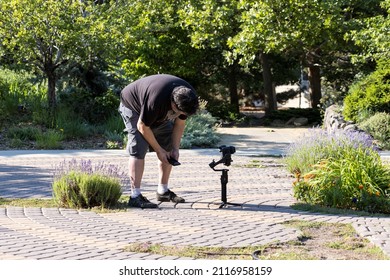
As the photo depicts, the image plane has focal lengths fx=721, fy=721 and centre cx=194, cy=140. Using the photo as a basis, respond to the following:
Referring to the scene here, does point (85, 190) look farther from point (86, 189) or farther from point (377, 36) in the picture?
point (377, 36)

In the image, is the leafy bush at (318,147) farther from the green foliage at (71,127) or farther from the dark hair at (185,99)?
the green foliage at (71,127)

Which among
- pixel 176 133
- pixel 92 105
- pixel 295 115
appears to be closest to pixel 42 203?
pixel 176 133

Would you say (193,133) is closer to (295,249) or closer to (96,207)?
(96,207)

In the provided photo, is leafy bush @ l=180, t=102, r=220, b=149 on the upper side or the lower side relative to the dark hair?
lower

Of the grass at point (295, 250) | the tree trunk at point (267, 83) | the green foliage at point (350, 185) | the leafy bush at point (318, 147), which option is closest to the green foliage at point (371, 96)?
the leafy bush at point (318, 147)

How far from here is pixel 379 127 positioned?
16469 millimetres

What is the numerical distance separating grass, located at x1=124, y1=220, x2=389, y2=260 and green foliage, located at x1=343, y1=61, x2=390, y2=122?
11.4 meters

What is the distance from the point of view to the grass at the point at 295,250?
617 cm

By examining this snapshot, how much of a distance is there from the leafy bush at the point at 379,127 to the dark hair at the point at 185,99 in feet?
30.1

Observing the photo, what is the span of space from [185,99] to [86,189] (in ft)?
5.57

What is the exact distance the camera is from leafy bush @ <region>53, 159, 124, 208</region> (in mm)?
8398

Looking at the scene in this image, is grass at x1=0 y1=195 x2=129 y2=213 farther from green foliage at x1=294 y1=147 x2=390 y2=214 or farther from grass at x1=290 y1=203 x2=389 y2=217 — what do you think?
green foliage at x1=294 y1=147 x2=390 y2=214

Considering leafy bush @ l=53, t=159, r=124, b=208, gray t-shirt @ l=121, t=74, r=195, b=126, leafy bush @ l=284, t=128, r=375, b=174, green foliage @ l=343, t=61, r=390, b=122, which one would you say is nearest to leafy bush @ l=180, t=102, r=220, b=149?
green foliage @ l=343, t=61, r=390, b=122

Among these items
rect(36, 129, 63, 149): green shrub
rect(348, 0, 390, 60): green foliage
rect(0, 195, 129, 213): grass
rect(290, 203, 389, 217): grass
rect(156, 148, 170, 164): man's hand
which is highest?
rect(348, 0, 390, 60): green foliage
